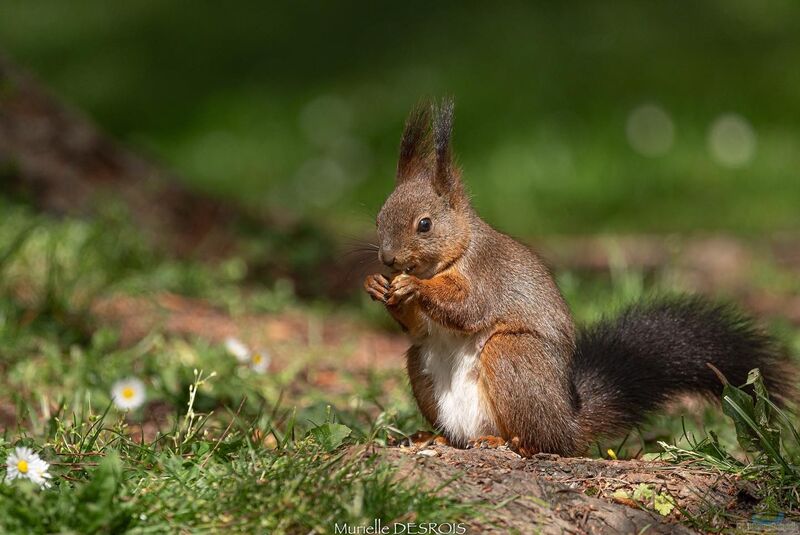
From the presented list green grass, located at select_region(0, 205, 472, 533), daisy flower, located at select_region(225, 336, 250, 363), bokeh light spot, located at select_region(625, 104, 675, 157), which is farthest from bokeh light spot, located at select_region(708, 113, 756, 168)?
daisy flower, located at select_region(225, 336, 250, 363)

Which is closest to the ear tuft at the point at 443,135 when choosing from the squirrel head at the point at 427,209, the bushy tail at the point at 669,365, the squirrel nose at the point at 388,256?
the squirrel head at the point at 427,209

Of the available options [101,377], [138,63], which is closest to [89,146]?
[101,377]

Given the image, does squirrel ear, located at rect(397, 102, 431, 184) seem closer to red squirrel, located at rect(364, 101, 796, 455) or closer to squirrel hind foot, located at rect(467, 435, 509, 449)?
red squirrel, located at rect(364, 101, 796, 455)

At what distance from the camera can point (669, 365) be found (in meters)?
3.31

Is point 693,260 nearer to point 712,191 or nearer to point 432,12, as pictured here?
point 712,191

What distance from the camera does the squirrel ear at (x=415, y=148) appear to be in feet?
11.2

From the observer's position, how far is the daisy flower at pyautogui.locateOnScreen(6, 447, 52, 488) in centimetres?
253

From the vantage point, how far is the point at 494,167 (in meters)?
8.73

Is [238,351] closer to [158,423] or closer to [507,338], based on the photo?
[158,423]

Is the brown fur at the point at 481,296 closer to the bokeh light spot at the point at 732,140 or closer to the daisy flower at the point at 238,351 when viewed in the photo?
the daisy flower at the point at 238,351

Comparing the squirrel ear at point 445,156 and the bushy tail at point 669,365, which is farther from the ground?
the squirrel ear at point 445,156

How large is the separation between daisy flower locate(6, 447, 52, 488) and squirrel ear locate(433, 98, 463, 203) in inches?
53.5

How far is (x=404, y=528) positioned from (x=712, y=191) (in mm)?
6591

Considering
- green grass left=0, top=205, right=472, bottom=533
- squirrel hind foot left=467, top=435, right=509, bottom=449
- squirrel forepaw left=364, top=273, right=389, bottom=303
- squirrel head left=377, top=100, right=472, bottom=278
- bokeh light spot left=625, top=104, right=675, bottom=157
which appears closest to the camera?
green grass left=0, top=205, right=472, bottom=533
